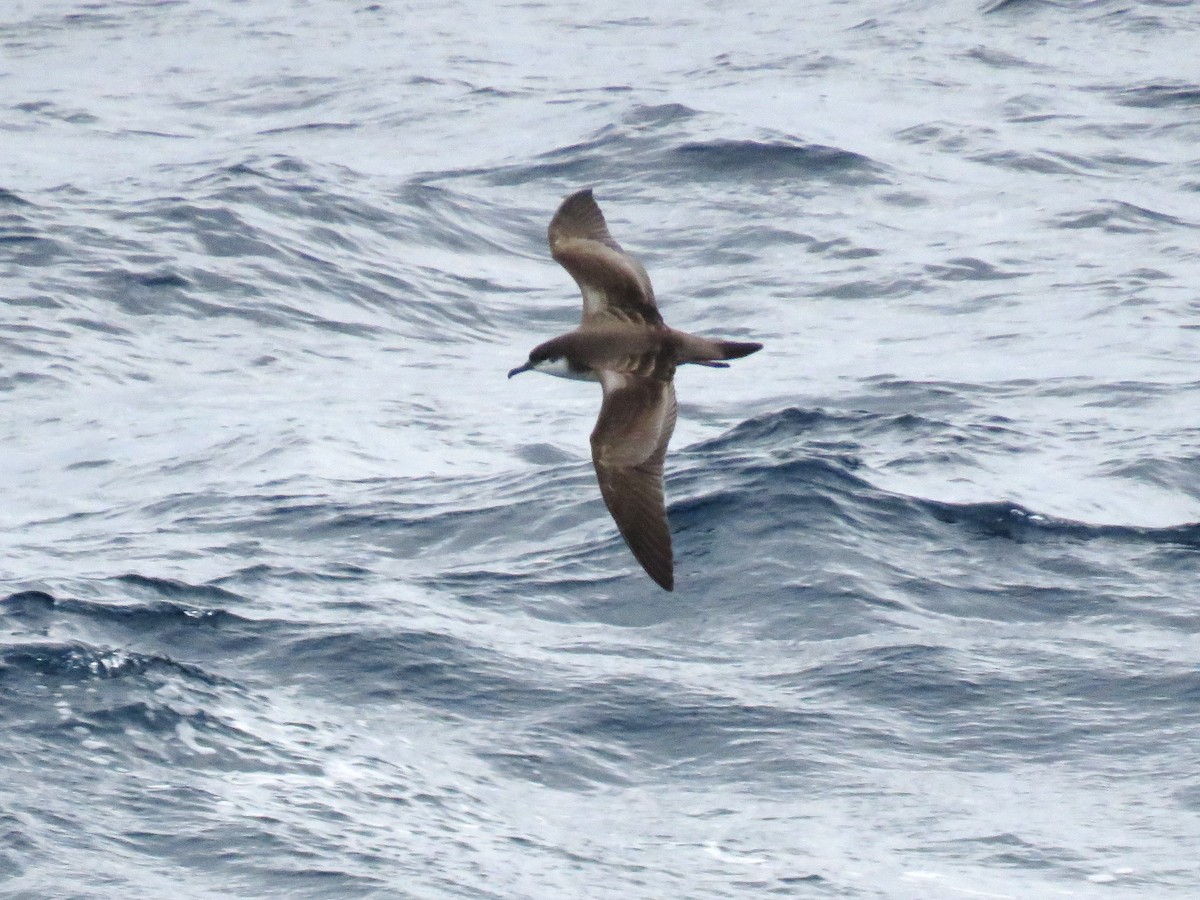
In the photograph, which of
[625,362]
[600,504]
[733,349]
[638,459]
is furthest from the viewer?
[600,504]

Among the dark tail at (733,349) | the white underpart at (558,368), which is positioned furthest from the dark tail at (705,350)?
the white underpart at (558,368)

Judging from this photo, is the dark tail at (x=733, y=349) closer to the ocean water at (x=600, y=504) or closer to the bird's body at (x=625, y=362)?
the bird's body at (x=625, y=362)

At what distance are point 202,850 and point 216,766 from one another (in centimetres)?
64

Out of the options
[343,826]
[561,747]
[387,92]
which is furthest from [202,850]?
[387,92]

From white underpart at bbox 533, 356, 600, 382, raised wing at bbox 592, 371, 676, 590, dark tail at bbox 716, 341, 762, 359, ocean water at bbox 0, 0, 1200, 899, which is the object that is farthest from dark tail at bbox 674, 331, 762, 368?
ocean water at bbox 0, 0, 1200, 899

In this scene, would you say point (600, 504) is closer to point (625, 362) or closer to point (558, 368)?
point (558, 368)

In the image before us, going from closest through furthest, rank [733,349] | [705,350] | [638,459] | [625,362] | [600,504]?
[638,459], [733,349], [705,350], [625,362], [600,504]

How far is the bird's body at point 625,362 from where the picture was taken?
7.24 meters

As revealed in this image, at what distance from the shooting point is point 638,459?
7.42 metres

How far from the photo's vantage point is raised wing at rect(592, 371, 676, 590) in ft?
23.2

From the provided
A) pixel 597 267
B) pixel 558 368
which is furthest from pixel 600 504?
pixel 558 368

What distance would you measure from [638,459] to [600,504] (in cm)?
357

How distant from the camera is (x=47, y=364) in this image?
1349 cm

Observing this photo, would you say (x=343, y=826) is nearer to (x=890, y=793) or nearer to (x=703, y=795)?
(x=703, y=795)
